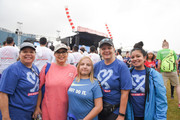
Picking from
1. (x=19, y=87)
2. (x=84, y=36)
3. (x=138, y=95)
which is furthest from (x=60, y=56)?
(x=84, y=36)

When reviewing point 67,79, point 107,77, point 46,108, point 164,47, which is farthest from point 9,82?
point 164,47

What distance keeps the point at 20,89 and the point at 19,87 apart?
0.03m

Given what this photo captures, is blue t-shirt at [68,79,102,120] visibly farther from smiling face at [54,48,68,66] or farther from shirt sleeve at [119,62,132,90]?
smiling face at [54,48,68,66]

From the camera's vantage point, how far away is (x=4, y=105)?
1414 mm

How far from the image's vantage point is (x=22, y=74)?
1.52 meters

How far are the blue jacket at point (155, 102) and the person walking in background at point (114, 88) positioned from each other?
0.22 meters

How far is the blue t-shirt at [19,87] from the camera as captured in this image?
1419 mm

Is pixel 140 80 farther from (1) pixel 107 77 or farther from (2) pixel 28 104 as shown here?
(2) pixel 28 104

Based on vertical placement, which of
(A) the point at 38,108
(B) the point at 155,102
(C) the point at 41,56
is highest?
(C) the point at 41,56

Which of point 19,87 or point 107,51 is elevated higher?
point 107,51

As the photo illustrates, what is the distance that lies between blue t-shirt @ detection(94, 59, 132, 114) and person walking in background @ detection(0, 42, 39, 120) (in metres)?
1.00

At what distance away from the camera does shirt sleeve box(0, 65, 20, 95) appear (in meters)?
1.40

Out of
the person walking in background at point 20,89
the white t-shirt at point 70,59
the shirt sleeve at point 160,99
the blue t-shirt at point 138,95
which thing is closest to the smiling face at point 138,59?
the blue t-shirt at point 138,95

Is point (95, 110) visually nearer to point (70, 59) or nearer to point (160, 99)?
point (160, 99)
